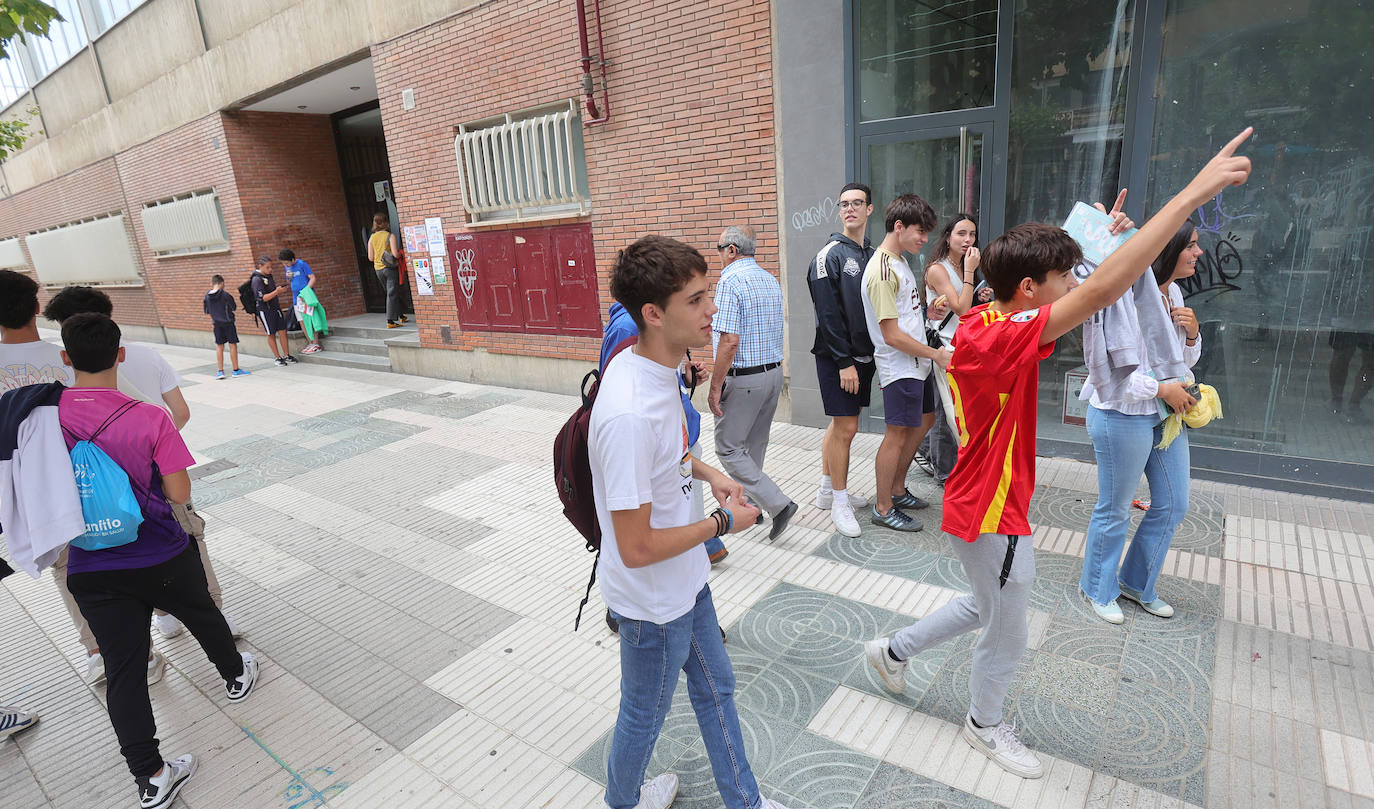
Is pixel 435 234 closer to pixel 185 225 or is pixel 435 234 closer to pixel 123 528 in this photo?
pixel 123 528

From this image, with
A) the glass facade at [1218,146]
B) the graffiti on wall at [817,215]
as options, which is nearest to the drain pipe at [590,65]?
the graffiti on wall at [817,215]

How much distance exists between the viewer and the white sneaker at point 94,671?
141 inches

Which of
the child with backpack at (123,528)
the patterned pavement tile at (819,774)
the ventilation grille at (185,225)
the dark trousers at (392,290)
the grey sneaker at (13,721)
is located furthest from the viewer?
the ventilation grille at (185,225)

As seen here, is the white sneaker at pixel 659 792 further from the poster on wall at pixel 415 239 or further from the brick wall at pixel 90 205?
the brick wall at pixel 90 205

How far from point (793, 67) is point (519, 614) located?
16.7 feet

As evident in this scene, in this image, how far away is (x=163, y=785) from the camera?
8.88 feet

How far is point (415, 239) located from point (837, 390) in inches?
311

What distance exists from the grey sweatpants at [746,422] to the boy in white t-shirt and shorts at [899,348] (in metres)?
0.70

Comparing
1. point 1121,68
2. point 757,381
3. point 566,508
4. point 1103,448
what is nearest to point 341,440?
point 757,381

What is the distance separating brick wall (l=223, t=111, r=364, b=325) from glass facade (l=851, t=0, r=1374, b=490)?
39.0 ft

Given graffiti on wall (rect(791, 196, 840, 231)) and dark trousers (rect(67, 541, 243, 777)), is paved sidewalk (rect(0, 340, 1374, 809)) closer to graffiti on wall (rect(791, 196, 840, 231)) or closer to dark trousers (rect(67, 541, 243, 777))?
dark trousers (rect(67, 541, 243, 777))

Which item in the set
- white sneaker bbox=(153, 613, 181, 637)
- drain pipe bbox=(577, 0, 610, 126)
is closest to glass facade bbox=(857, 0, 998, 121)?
A: drain pipe bbox=(577, 0, 610, 126)

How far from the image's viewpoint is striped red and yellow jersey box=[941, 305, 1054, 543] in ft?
7.35

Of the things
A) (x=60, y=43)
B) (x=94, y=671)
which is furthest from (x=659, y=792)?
(x=60, y=43)
